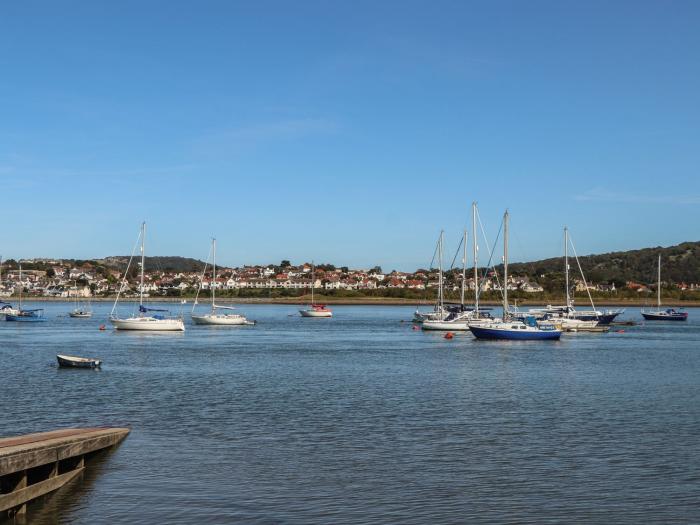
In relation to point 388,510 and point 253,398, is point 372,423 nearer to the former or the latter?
point 253,398

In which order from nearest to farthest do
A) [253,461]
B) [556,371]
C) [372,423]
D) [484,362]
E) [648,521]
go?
[648,521], [253,461], [372,423], [556,371], [484,362]

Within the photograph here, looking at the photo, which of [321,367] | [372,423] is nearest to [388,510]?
[372,423]

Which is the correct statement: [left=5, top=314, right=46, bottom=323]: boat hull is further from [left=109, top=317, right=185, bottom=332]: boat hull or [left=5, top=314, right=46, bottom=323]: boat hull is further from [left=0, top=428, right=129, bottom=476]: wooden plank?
[left=0, top=428, right=129, bottom=476]: wooden plank

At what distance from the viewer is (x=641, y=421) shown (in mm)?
27656

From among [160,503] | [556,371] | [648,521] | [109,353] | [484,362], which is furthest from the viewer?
[109,353]

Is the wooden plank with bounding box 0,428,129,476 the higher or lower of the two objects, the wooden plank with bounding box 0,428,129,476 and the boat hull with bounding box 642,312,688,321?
the lower

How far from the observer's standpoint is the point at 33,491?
1714 centimetres

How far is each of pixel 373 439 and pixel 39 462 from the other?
9.66 meters

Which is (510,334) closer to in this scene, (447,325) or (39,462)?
(447,325)

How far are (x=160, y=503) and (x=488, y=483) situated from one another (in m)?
7.00

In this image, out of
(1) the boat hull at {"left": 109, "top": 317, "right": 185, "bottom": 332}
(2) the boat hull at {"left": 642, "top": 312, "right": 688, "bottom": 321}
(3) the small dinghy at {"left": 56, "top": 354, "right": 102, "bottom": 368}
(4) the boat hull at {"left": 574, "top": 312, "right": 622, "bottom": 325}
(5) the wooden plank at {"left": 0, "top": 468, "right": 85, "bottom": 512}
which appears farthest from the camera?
(2) the boat hull at {"left": 642, "top": 312, "right": 688, "bottom": 321}

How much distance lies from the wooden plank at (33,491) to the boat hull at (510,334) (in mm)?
55159

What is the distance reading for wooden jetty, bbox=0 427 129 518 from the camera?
1636cm

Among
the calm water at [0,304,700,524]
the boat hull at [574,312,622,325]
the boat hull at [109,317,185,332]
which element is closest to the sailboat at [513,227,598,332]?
the boat hull at [574,312,622,325]
